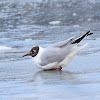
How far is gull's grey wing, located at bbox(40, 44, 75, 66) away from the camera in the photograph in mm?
5793

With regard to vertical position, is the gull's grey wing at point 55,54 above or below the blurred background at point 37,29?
below

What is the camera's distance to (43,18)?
14.7 metres

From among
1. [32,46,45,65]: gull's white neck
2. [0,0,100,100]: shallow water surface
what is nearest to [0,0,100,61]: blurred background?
[0,0,100,100]: shallow water surface

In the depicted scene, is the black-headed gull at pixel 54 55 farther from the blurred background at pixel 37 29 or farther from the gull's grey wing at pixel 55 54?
the blurred background at pixel 37 29

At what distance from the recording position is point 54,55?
231 inches

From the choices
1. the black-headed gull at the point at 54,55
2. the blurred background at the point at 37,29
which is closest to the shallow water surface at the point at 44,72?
the blurred background at the point at 37,29

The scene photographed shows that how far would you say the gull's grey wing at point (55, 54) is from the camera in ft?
19.0

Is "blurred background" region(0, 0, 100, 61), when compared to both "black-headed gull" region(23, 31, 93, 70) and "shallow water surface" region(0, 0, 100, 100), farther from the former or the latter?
"black-headed gull" region(23, 31, 93, 70)

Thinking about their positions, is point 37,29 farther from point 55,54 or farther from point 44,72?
point 44,72

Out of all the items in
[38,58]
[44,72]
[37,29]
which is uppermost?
[37,29]

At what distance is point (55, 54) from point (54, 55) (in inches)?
1.1

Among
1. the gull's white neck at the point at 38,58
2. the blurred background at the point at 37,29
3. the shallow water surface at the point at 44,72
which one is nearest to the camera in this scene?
the shallow water surface at the point at 44,72

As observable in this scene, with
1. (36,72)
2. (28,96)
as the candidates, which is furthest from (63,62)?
(28,96)

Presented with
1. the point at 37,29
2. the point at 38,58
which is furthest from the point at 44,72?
the point at 37,29
